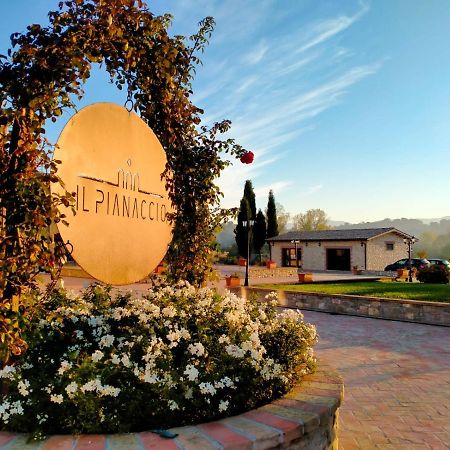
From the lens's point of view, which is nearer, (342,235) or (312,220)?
(342,235)

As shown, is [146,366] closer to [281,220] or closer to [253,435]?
[253,435]

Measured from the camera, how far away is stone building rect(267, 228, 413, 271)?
39.5 metres

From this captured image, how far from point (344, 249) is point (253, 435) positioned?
3978 cm

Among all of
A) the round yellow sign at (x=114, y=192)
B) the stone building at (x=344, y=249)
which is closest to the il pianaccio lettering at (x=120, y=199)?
the round yellow sign at (x=114, y=192)

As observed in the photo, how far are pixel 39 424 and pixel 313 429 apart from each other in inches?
80.5

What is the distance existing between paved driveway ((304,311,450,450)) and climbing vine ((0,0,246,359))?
3239mm

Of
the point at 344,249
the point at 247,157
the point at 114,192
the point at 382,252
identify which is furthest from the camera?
the point at 344,249

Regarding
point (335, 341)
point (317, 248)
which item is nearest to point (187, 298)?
point (335, 341)

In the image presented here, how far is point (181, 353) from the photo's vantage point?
3838mm

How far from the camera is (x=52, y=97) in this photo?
354 centimetres

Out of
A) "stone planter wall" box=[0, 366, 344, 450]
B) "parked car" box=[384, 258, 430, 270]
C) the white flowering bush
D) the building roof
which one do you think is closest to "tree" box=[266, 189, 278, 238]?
the building roof

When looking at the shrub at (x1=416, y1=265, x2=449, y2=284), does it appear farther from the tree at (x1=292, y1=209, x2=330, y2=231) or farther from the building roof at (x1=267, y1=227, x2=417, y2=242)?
the tree at (x1=292, y1=209, x2=330, y2=231)

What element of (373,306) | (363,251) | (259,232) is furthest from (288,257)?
(373,306)

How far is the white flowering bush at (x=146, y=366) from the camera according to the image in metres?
3.12
